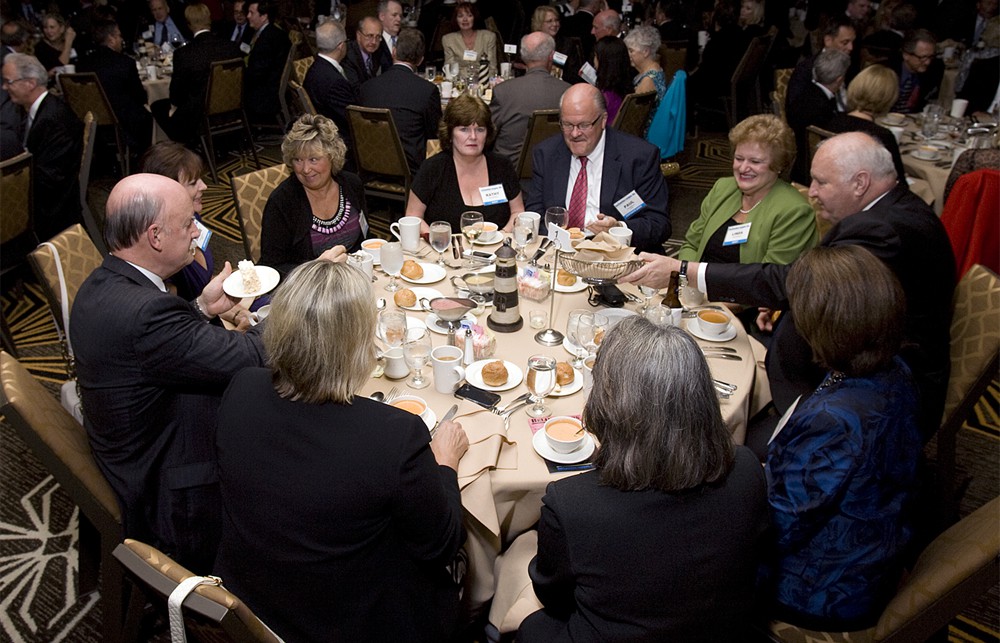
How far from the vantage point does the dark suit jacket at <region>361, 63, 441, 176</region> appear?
213 inches

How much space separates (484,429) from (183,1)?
1138cm

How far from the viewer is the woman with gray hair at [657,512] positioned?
1402 mm

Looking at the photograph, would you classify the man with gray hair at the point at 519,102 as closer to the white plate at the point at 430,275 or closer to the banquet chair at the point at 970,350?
the white plate at the point at 430,275

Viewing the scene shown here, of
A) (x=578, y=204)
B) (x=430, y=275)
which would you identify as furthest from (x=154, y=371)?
(x=578, y=204)

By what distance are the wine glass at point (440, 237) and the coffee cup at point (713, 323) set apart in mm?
1150

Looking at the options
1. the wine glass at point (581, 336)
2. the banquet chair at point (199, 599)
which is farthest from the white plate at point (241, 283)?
the banquet chair at point (199, 599)

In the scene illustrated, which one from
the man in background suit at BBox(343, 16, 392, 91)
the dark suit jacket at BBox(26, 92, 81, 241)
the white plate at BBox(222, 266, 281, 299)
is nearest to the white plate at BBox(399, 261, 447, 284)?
the white plate at BBox(222, 266, 281, 299)

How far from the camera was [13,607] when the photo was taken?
258cm

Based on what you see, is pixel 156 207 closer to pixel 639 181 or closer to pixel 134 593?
pixel 134 593

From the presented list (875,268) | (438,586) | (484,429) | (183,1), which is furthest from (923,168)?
(183,1)

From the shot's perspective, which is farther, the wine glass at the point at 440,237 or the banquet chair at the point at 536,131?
the banquet chair at the point at 536,131

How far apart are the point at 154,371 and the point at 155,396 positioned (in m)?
0.09

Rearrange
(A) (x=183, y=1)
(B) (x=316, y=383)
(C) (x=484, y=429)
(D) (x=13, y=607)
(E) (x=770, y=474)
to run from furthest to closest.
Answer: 1. (A) (x=183, y=1)
2. (D) (x=13, y=607)
3. (C) (x=484, y=429)
4. (E) (x=770, y=474)
5. (B) (x=316, y=383)

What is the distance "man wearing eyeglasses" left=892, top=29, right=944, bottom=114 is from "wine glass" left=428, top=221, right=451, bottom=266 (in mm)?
5040
